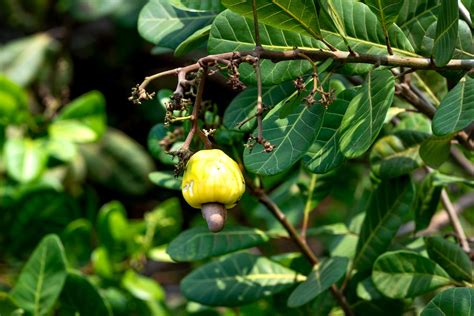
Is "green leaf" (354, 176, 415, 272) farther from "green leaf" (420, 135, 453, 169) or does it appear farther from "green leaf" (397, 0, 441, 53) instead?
"green leaf" (397, 0, 441, 53)

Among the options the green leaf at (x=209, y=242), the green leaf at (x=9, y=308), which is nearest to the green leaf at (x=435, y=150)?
the green leaf at (x=209, y=242)

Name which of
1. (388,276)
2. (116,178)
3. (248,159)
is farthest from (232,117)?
(116,178)

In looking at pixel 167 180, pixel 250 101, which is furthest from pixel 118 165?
pixel 250 101

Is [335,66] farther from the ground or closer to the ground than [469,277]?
farther from the ground

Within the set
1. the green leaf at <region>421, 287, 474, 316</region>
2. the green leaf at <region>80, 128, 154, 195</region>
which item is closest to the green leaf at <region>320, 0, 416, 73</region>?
the green leaf at <region>421, 287, 474, 316</region>

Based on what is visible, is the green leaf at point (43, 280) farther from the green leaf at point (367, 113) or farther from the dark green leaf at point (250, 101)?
the green leaf at point (367, 113)

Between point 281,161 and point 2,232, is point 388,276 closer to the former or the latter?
point 281,161
